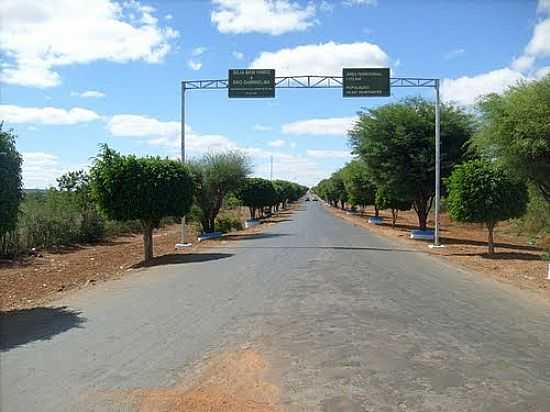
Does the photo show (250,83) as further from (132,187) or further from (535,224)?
(535,224)

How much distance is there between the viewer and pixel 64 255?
2833 cm

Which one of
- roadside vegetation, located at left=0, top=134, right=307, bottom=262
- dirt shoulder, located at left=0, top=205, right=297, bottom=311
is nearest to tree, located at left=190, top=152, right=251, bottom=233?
roadside vegetation, located at left=0, top=134, right=307, bottom=262

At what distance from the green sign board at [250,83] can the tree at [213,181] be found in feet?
38.3

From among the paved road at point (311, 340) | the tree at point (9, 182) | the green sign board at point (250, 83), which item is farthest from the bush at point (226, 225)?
the tree at point (9, 182)

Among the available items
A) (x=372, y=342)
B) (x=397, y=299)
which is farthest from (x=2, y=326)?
(x=397, y=299)

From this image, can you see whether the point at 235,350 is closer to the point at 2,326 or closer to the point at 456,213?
the point at 2,326

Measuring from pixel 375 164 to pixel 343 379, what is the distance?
2756 cm

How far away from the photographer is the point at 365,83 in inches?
995

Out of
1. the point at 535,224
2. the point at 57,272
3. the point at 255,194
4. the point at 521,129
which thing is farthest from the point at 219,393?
the point at 255,194

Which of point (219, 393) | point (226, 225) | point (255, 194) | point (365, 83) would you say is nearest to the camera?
point (219, 393)

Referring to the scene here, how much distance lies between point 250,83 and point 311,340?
1915 cm

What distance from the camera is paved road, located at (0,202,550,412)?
5.84 meters

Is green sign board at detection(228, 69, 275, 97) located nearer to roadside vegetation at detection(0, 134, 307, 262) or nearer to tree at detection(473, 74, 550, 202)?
roadside vegetation at detection(0, 134, 307, 262)

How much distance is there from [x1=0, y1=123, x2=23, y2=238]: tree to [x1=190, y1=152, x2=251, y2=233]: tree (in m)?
25.6
